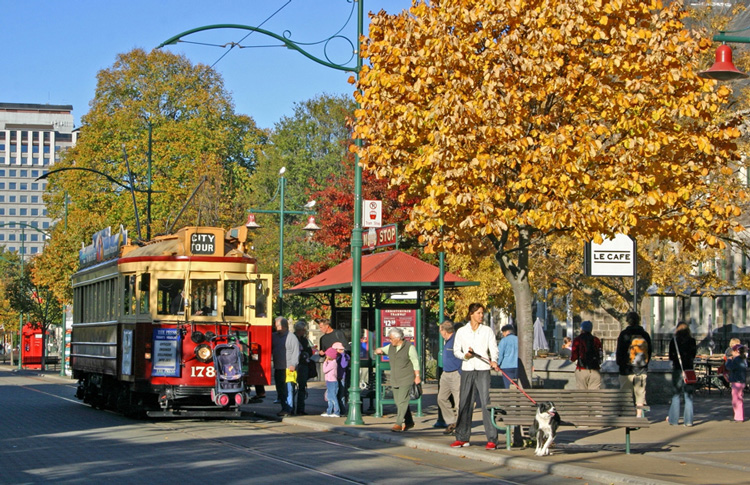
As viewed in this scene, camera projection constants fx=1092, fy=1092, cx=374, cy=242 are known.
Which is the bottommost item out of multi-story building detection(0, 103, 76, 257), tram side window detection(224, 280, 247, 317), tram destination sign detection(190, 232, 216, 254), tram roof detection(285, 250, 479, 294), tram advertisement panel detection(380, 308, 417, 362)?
tram advertisement panel detection(380, 308, 417, 362)

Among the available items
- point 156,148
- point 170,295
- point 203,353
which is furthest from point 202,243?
point 156,148

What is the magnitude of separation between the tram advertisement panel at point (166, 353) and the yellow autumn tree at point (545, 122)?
4.87 metres

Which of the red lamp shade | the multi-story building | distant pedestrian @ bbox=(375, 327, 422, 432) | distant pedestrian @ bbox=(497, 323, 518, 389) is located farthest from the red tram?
the multi-story building

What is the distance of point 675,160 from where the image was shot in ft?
58.5

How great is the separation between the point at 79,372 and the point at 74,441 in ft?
33.3

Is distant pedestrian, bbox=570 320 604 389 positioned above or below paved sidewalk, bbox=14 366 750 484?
above

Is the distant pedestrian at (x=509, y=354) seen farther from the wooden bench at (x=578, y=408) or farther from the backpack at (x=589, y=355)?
the wooden bench at (x=578, y=408)

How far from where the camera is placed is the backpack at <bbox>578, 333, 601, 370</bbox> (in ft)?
59.8

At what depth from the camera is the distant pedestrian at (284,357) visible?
68.3ft

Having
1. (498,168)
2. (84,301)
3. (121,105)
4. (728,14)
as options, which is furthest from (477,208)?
(121,105)

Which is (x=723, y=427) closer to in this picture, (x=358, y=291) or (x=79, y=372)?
(x=358, y=291)

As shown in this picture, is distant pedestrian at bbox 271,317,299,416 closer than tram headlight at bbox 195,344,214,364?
No

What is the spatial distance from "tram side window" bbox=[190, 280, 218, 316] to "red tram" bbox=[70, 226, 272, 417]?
0.06ft

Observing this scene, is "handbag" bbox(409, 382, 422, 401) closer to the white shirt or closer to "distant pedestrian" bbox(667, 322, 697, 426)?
the white shirt
